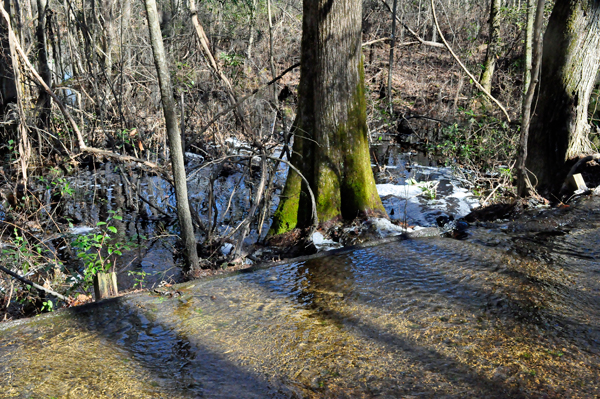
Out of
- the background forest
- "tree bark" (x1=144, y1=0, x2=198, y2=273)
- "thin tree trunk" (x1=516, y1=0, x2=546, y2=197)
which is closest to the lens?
"tree bark" (x1=144, y1=0, x2=198, y2=273)

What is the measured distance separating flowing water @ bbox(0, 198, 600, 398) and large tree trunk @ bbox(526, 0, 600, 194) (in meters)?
3.27

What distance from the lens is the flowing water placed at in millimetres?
2816

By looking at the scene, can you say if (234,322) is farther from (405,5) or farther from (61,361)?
(405,5)

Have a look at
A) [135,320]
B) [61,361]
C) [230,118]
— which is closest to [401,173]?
[230,118]

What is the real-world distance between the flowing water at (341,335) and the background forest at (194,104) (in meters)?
1.44

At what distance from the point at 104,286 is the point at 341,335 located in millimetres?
2258

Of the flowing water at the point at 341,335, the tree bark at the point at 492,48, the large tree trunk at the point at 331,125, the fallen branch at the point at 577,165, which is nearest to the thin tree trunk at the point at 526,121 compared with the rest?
the fallen branch at the point at 577,165

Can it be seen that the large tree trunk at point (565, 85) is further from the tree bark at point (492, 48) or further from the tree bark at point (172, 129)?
the tree bark at point (492, 48)

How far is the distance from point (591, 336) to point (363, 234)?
3143mm

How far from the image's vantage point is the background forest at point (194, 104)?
604 cm

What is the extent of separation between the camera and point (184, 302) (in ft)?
13.4

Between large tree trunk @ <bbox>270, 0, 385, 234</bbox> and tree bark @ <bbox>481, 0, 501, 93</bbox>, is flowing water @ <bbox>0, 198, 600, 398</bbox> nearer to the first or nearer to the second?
large tree trunk @ <bbox>270, 0, 385, 234</bbox>

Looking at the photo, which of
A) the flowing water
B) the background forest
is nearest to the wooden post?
the flowing water

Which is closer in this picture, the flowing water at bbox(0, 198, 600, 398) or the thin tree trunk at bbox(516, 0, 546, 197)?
the flowing water at bbox(0, 198, 600, 398)
